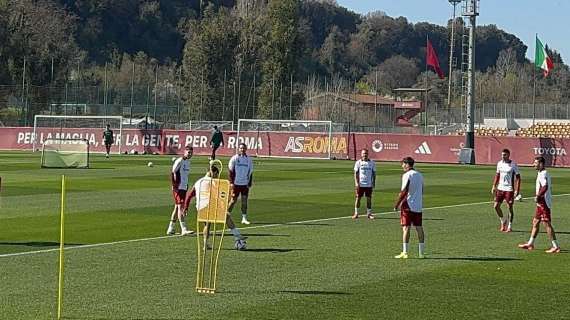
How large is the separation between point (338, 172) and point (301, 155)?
55.0 feet

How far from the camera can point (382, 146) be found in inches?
→ 2441

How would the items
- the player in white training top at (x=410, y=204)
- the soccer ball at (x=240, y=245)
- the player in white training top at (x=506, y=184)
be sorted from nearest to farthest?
the player in white training top at (x=410, y=204)
the soccer ball at (x=240, y=245)
the player in white training top at (x=506, y=184)

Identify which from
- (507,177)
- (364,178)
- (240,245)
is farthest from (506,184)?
(240,245)

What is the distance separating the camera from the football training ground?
1270 cm

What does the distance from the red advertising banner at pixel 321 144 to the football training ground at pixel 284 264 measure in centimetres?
2782

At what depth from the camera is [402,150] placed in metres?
61.3

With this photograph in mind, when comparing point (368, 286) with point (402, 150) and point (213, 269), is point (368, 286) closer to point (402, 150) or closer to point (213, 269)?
point (213, 269)

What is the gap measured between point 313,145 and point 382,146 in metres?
4.38

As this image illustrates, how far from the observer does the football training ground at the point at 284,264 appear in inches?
500

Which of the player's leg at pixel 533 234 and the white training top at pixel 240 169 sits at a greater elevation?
the white training top at pixel 240 169

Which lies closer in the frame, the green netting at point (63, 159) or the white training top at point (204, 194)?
the white training top at point (204, 194)

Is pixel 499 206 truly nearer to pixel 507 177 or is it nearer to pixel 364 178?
pixel 507 177

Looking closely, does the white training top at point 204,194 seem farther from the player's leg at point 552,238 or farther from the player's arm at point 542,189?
the player's leg at point 552,238

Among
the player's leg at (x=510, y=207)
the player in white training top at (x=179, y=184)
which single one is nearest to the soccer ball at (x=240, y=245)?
the player in white training top at (x=179, y=184)
